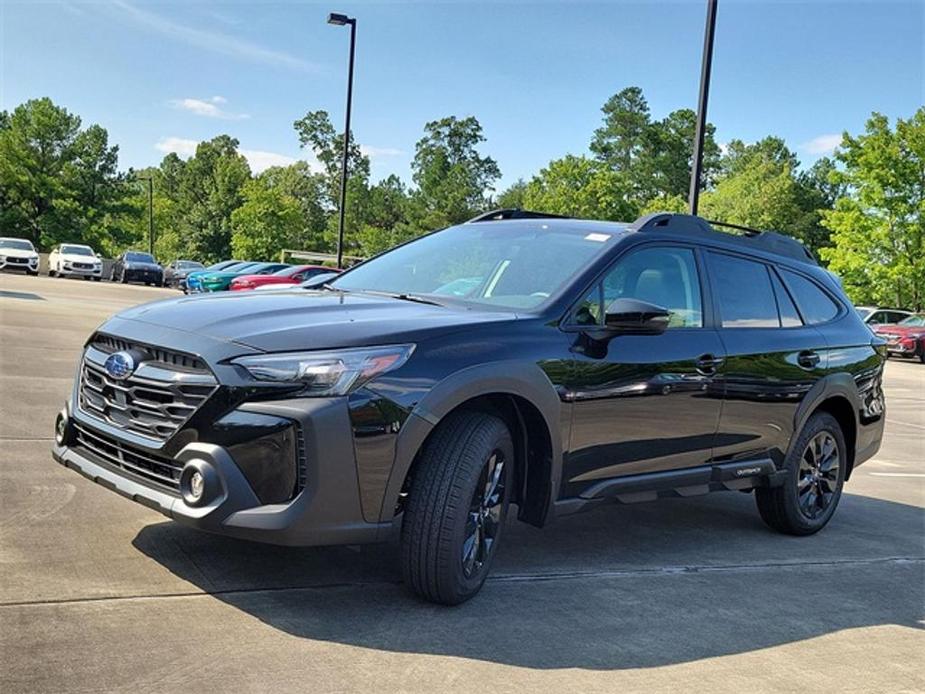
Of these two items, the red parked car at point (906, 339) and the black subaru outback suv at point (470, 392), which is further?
the red parked car at point (906, 339)

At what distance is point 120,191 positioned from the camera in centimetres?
5803

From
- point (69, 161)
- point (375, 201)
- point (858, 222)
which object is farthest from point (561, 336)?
point (375, 201)

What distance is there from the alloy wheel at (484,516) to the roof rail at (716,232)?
1.67 m

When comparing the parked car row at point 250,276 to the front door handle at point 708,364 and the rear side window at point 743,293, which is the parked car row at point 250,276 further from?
the front door handle at point 708,364

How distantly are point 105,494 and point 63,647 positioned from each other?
2.03 m

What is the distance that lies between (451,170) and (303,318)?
285 ft

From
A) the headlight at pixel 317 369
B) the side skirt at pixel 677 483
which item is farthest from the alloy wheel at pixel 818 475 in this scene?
the headlight at pixel 317 369

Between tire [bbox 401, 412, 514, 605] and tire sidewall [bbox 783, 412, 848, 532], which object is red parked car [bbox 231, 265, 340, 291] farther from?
tire [bbox 401, 412, 514, 605]

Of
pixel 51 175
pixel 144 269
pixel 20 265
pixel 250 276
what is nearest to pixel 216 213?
pixel 51 175

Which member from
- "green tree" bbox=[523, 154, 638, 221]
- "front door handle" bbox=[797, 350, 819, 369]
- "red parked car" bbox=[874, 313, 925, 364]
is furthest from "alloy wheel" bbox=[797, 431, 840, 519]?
"green tree" bbox=[523, 154, 638, 221]

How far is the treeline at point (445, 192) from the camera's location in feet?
125

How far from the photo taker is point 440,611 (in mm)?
3898

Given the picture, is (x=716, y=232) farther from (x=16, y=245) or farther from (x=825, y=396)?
(x=16, y=245)

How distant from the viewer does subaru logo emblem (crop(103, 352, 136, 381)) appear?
3.76 metres
